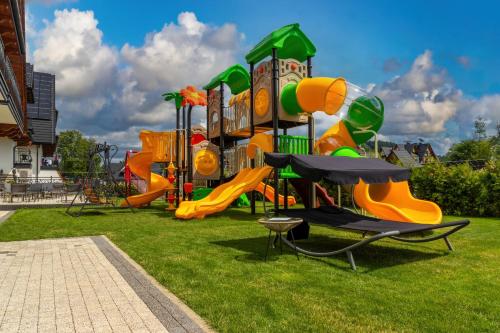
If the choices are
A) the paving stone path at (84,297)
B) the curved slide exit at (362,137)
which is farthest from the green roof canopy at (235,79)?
the paving stone path at (84,297)

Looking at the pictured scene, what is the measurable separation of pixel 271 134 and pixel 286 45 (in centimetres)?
320

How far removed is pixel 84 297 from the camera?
15.5 feet

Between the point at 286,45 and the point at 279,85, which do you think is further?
the point at 286,45

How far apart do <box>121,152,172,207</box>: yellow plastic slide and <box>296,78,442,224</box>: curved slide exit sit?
8.45m

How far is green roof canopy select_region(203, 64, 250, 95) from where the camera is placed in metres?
16.6

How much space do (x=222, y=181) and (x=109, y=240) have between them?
8.09m

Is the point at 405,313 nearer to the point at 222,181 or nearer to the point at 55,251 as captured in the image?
the point at 55,251

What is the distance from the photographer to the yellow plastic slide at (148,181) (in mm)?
18156

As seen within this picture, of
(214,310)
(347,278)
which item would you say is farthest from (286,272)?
(214,310)

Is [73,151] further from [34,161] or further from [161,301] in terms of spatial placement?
[161,301]

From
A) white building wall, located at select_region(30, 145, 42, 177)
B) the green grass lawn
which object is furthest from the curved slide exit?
white building wall, located at select_region(30, 145, 42, 177)

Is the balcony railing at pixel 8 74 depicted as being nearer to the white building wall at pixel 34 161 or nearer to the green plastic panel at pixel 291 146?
the green plastic panel at pixel 291 146

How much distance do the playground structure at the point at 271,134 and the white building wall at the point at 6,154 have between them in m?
16.7

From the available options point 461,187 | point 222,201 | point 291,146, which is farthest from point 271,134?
point 461,187
